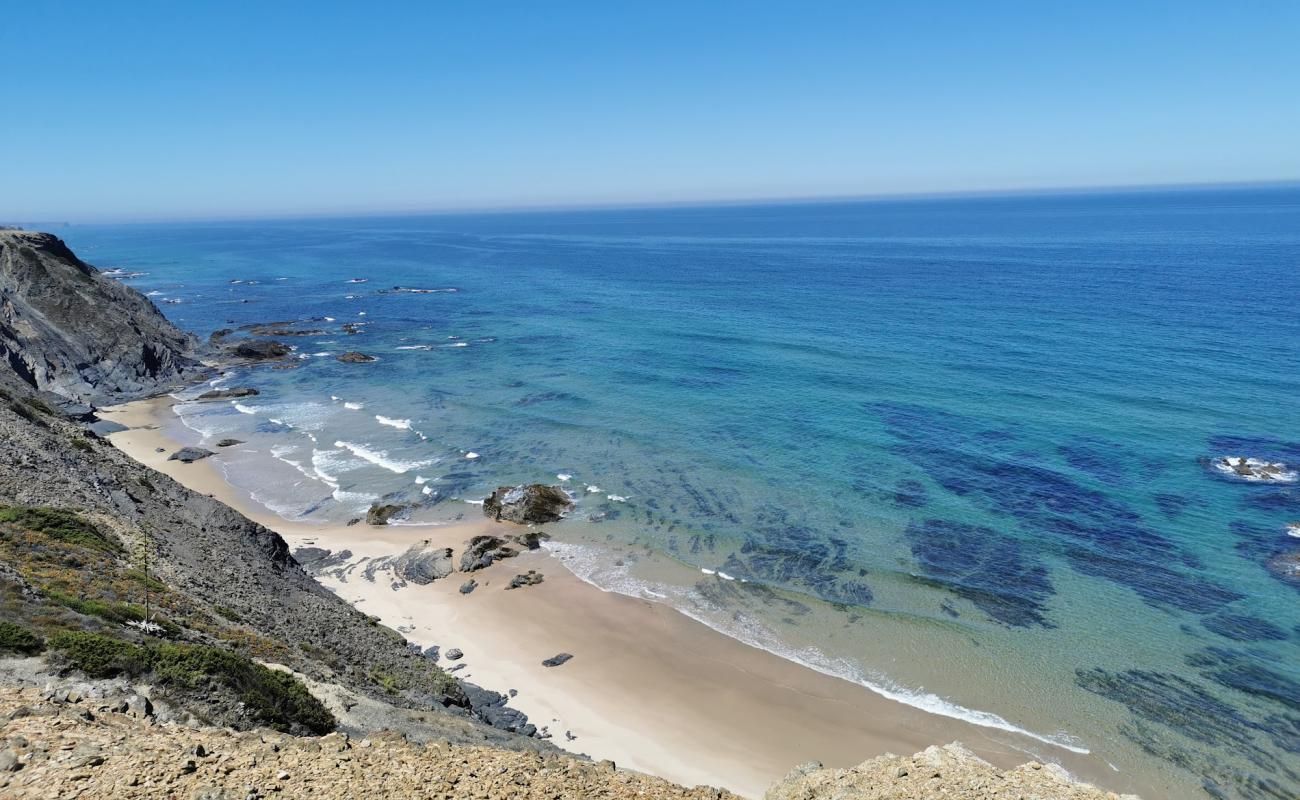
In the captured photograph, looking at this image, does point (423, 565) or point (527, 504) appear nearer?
point (423, 565)

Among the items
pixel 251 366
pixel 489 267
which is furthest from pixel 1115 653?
pixel 489 267

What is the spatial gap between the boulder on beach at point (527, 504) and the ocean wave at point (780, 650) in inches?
103

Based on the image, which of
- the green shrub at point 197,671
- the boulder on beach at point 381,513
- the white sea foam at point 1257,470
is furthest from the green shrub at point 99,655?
the white sea foam at point 1257,470

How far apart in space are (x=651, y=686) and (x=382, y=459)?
3275cm

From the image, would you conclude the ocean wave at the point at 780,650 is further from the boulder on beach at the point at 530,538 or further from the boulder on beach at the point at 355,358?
the boulder on beach at the point at 355,358

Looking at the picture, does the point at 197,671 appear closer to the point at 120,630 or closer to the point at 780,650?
the point at 120,630

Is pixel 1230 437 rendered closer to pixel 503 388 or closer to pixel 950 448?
pixel 950 448

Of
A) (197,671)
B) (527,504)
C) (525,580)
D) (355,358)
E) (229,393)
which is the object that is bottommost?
(525,580)

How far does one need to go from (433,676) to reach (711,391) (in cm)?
4223

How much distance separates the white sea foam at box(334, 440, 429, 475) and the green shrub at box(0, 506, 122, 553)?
26.9 metres

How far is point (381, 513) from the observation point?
44.5m

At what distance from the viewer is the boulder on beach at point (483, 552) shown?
3909cm

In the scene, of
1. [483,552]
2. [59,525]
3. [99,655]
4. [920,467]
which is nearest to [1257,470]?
[920,467]

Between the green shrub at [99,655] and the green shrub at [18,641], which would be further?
the green shrub at [99,655]
